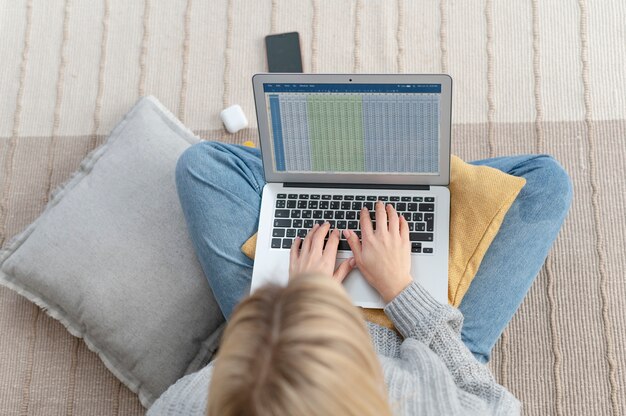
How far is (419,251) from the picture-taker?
1.17m

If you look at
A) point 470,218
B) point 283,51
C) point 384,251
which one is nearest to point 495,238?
point 470,218

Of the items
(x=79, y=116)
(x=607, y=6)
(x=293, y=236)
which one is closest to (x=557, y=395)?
(x=293, y=236)

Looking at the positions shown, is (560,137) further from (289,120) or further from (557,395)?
(289,120)

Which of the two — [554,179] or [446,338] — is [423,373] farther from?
[554,179]

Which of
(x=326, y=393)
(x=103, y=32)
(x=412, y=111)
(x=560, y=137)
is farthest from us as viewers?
(x=103, y=32)

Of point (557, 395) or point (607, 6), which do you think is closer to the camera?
point (557, 395)

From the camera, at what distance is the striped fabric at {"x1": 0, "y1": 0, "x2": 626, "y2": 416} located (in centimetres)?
141

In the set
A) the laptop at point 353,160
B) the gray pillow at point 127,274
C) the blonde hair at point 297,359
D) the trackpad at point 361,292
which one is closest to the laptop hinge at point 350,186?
the laptop at point 353,160

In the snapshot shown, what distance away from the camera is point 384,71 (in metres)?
1.58

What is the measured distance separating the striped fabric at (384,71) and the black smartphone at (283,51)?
2 cm

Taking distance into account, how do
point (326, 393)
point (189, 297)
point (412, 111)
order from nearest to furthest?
point (326, 393) < point (412, 111) < point (189, 297)

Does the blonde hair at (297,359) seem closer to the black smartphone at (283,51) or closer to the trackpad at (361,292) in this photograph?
the trackpad at (361,292)

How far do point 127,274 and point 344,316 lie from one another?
690mm

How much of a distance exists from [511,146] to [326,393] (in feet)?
3.11
